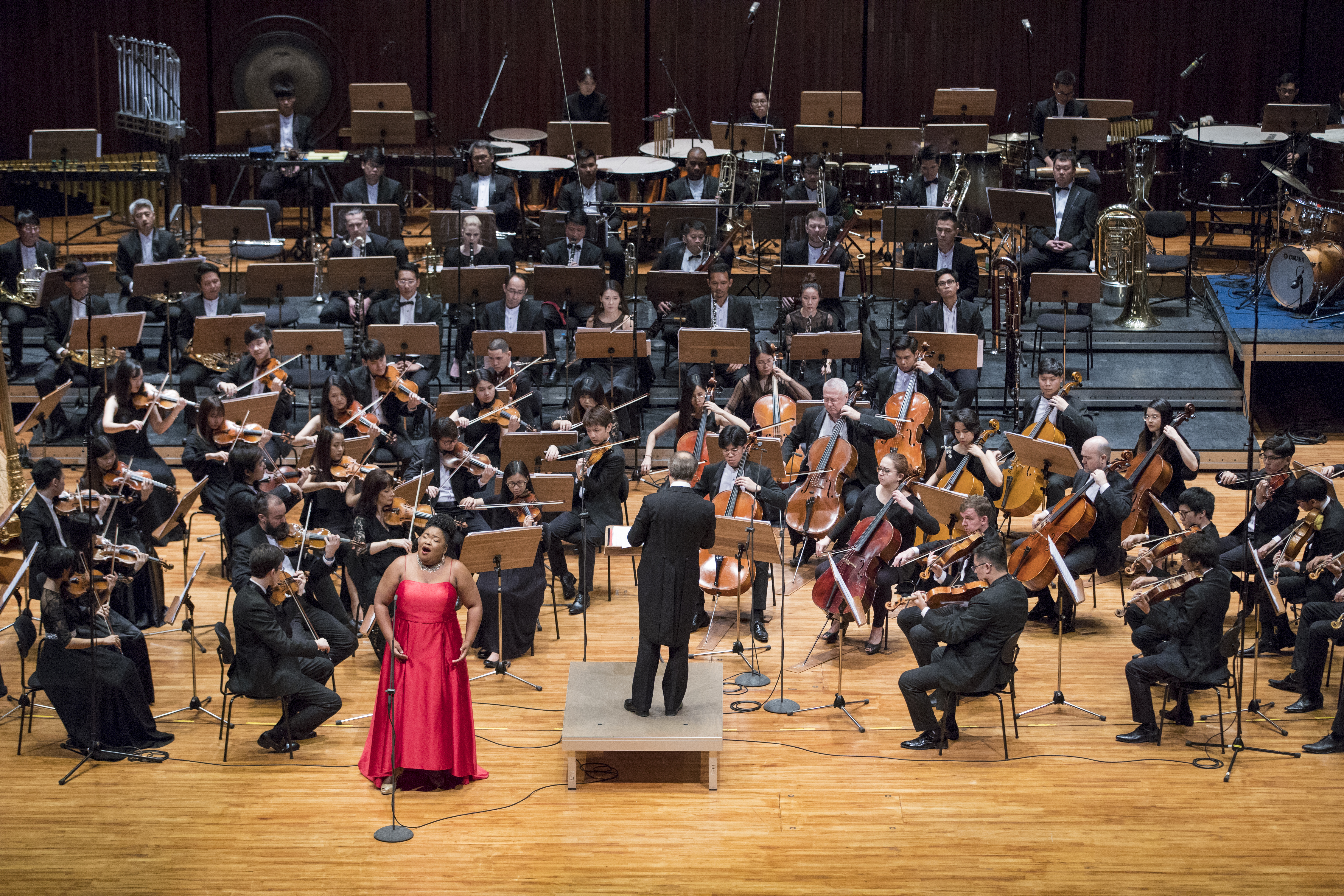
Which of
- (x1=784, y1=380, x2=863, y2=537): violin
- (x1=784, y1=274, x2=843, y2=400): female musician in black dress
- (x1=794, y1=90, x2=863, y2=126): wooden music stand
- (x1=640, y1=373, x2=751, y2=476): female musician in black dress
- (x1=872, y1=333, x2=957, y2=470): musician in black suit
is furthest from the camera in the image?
(x1=794, y1=90, x2=863, y2=126): wooden music stand

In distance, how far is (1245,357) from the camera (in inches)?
427

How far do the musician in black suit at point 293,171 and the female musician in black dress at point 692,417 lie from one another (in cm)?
414

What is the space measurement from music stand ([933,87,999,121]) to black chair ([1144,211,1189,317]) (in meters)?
1.65

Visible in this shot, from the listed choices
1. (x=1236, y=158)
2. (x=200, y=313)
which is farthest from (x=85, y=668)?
(x=1236, y=158)

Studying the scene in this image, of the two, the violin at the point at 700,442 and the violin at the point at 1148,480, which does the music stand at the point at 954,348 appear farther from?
the violin at the point at 1148,480

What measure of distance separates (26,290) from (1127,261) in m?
8.60

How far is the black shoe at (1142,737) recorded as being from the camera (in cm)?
689

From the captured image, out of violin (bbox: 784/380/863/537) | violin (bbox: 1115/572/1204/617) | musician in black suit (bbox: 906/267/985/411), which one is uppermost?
musician in black suit (bbox: 906/267/985/411)

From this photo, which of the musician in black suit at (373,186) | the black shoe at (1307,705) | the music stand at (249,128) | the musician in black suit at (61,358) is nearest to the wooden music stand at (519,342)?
the musician in black suit at (373,186)

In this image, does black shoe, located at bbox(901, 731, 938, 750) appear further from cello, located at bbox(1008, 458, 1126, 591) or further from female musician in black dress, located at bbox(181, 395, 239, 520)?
female musician in black dress, located at bbox(181, 395, 239, 520)

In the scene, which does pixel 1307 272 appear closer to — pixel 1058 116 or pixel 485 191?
pixel 1058 116

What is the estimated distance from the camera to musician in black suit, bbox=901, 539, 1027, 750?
6500 millimetres

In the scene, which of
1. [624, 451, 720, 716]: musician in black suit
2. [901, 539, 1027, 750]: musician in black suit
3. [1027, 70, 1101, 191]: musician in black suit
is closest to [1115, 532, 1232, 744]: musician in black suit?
[901, 539, 1027, 750]: musician in black suit

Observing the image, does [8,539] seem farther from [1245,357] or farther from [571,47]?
[571,47]
